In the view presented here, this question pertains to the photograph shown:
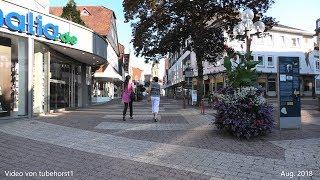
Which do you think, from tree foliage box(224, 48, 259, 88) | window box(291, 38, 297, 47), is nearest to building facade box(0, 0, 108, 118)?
tree foliage box(224, 48, 259, 88)

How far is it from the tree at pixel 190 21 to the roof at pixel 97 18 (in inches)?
755

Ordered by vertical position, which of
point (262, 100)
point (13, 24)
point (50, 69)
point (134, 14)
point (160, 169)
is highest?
point (134, 14)

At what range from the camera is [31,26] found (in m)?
15.7

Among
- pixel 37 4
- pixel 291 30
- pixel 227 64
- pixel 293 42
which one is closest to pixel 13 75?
pixel 37 4

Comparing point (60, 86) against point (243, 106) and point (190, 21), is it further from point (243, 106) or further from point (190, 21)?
point (243, 106)

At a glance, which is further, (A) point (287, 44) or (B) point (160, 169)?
(A) point (287, 44)

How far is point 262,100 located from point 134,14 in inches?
716

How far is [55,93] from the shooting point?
2048 cm

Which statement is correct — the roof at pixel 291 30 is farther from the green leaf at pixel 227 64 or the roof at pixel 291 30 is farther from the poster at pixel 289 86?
the green leaf at pixel 227 64

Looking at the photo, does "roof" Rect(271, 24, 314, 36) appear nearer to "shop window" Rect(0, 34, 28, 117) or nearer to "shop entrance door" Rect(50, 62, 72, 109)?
"shop entrance door" Rect(50, 62, 72, 109)

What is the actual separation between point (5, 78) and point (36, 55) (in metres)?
2.82

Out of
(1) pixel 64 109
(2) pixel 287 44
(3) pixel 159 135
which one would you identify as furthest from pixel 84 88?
(2) pixel 287 44

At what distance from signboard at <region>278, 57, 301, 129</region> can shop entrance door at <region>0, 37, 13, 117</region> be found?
9.75 m

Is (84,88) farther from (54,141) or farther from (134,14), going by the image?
(54,141)
